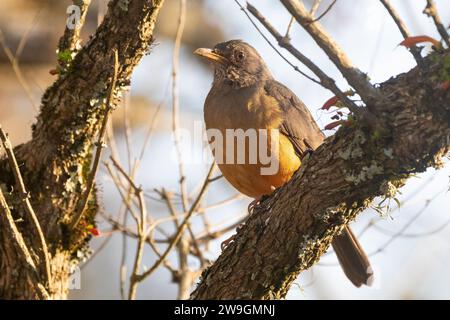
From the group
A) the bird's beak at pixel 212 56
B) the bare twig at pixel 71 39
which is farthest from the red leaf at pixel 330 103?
the bird's beak at pixel 212 56

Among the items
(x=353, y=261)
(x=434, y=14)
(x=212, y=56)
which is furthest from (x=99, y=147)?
(x=353, y=261)

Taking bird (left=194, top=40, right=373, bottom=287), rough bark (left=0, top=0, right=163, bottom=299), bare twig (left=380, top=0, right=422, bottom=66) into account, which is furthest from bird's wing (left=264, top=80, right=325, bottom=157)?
bare twig (left=380, top=0, right=422, bottom=66)

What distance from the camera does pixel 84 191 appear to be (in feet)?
18.8

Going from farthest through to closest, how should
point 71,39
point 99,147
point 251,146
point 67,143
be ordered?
1. point 251,146
2. point 71,39
3. point 67,143
4. point 99,147

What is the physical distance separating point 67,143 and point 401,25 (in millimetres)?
3152

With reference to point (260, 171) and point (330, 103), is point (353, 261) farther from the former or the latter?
point (330, 103)

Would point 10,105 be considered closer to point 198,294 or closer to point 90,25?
point 90,25

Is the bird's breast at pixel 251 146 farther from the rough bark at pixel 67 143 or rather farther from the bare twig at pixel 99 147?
the bare twig at pixel 99 147

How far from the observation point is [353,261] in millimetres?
6723

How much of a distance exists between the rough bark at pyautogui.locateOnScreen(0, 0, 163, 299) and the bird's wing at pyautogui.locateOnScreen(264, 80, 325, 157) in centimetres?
148

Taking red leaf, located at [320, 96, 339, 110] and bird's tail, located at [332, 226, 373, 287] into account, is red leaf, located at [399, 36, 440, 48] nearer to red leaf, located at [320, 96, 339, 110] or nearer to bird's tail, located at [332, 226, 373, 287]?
red leaf, located at [320, 96, 339, 110]

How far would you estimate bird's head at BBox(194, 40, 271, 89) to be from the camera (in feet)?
22.4

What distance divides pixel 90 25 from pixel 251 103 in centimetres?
501
